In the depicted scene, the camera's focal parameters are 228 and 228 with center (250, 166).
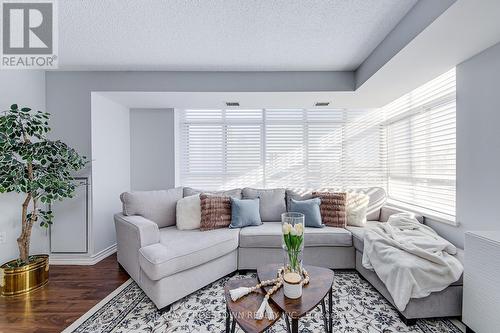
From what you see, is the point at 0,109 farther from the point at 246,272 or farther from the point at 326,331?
the point at 326,331

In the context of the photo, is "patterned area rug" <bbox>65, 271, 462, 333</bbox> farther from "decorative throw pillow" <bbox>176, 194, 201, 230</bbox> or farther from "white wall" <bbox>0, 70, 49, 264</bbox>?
"white wall" <bbox>0, 70, 49, 264</bbox>

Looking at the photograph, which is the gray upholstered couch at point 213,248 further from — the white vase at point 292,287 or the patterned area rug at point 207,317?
the white vase at point 292,287

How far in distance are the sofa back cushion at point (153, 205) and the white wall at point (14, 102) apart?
1145 mm

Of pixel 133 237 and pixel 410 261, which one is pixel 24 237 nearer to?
pixel 133 237

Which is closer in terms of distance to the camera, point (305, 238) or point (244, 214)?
point (305, 238)

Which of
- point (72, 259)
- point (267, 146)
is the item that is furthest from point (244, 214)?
point (72, 259)

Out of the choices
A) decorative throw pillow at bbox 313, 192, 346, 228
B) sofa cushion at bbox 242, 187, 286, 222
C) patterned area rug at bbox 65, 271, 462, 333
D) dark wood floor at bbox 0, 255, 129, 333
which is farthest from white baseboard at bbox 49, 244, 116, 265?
decorative throw pillow at bbox 313, 192, 346, 228

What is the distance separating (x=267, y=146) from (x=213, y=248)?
83.1 inches

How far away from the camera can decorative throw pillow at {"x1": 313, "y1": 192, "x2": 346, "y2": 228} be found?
3006mm

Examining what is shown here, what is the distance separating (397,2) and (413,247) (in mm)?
2042

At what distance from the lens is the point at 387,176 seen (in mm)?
3869

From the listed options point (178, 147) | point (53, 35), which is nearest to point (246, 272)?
point (178, 147)

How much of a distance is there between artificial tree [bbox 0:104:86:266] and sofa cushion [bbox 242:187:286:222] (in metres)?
2.19

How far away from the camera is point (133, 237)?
2344 mm
